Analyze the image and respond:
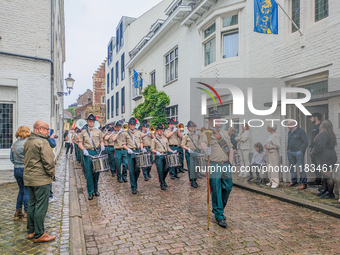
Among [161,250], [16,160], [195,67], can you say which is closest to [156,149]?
[16,160]

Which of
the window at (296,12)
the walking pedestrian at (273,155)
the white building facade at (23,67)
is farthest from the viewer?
the white building facade at (23,67)

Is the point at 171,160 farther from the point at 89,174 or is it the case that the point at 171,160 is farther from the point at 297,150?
the point at 297,150

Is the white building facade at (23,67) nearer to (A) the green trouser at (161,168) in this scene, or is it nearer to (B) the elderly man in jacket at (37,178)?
(A) the green trouser at (161,168)

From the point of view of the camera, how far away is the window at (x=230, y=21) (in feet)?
36.2

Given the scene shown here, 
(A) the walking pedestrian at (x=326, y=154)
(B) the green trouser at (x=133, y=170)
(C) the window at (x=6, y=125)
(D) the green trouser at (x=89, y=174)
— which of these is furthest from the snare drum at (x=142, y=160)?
(C) the window at (x=6, y=125)

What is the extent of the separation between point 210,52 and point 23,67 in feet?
25.6

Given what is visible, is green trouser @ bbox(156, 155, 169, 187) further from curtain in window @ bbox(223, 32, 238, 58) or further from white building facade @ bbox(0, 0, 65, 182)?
curtain in window @ bbox(223, 32, 238, 58)

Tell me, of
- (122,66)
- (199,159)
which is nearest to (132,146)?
(199,159)

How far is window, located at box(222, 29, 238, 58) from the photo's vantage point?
11062 mm

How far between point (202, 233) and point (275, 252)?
1209 mm

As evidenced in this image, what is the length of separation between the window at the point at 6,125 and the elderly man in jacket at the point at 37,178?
6623mm

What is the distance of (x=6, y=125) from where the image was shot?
9.84 m

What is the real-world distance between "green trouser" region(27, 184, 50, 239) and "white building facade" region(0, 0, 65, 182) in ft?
19.4

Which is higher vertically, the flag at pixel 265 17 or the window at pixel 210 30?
the window at pixel 210 30
